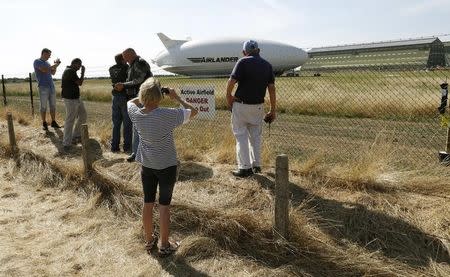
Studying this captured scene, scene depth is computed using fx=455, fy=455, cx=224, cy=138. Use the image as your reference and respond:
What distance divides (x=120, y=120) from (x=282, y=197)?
4.62 metres

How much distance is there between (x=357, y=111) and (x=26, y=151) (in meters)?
11.7

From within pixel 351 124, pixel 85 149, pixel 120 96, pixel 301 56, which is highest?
pixel 301 56

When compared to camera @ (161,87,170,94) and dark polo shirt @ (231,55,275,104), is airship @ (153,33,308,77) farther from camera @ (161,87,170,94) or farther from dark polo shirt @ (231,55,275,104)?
camera @ (161,87,170,94)

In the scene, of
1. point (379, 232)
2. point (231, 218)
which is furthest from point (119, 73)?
point (379, 232)

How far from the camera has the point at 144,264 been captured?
4684mm

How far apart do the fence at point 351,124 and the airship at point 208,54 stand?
34160mm

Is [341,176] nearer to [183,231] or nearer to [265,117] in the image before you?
[265,117]

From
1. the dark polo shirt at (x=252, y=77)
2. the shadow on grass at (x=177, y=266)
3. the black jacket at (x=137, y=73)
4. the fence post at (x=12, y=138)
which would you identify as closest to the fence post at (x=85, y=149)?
the black jacket at (x=137, y=73)

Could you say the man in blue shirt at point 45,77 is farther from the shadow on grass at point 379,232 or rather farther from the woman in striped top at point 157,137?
the shadow on grass at point 379,232

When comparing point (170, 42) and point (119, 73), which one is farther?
point (170, 42)

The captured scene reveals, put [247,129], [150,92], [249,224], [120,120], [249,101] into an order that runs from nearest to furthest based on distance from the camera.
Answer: [150,92] → [249,224] → [249,101] → [247,129] → [120,120]

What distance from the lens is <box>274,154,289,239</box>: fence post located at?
14.5ft

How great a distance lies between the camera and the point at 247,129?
6.14m

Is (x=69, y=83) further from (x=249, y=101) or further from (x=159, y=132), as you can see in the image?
(x=159, y=132)
